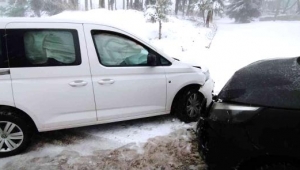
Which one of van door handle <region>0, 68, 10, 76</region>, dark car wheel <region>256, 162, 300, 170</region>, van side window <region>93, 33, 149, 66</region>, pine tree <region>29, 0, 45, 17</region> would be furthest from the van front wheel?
pine tree <region>29, 0, 45, 17</region>

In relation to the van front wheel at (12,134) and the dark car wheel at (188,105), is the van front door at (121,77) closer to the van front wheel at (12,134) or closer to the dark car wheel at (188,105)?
the dark car wheel at (188,105)

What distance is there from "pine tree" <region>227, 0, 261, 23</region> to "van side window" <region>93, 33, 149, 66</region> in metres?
34.5

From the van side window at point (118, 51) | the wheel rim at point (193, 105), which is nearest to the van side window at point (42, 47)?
the van side window at point (118, 51)

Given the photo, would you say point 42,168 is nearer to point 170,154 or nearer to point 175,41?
point 170,154

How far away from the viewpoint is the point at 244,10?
34.8 meters

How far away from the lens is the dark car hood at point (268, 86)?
2156mm

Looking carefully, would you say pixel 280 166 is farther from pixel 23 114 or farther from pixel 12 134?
pixel 12 134

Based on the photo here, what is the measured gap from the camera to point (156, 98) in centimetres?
416

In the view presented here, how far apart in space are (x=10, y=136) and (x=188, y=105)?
2.79 meters

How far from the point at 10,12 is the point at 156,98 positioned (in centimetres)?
3298

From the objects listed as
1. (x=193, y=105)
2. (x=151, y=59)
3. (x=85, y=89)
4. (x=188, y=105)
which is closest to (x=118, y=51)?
(x=151, y=59)

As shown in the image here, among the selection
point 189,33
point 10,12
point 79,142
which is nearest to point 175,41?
point 189,33

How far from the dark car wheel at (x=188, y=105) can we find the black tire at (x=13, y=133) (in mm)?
2369

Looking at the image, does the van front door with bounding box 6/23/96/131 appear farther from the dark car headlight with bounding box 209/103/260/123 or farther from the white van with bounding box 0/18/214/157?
the dark car headlight with bounding box 209/103/260/123
